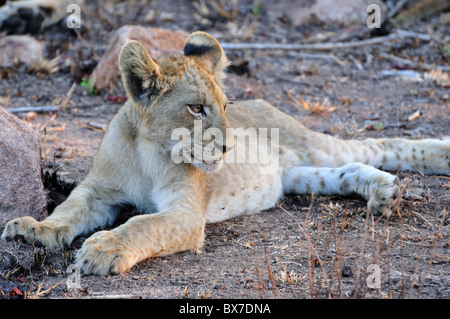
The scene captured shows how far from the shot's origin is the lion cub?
3914mm

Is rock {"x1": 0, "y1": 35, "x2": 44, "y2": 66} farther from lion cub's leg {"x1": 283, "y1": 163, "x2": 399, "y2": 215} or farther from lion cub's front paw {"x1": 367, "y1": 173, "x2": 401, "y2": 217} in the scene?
lion cub's front paw {"x1": 367, "y1": 173, "x2": 401, "y2": 217}

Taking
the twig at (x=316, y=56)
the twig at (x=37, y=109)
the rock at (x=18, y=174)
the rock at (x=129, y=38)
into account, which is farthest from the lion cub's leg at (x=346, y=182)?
the twig at (x=316, y=56)

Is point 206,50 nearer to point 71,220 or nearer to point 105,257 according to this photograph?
point 71,220

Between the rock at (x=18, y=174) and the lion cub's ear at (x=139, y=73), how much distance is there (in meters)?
0.96

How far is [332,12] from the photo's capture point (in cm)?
1115

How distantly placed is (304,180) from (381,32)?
5.62 metres

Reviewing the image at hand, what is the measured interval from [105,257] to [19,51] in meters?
6.54

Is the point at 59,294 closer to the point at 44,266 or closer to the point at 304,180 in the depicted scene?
the point at 44,266

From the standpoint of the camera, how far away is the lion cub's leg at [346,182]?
4797mm

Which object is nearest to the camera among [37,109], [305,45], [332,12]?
[37,109]

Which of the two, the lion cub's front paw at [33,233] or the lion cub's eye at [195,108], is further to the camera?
the lion cub's eye at [195,108]

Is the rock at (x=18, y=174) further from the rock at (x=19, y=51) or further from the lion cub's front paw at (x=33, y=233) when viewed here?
the rock at (x=19, y=51)

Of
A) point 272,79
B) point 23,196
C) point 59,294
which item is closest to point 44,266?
point 59,294

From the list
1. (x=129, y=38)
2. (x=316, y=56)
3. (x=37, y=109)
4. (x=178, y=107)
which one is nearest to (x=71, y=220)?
(x=178, y=107)
